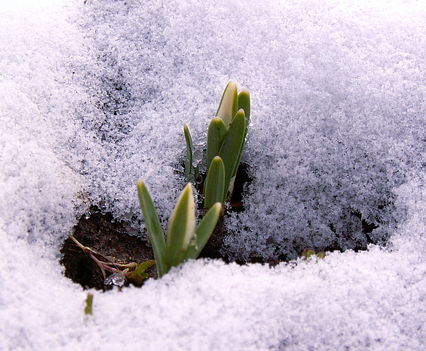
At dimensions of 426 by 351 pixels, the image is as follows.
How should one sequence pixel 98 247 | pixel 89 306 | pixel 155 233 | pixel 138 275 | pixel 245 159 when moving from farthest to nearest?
pixel 245 159 → pixel 98 247 → pixel 138 275 → pixel 155 233 → pixel 89 306

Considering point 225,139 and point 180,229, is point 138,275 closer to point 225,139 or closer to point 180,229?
point 180,229

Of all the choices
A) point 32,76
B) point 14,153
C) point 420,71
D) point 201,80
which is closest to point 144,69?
point 201,80

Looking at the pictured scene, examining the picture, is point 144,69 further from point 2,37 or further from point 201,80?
point 2,37

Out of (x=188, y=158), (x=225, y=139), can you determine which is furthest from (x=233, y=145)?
(x=188, y=158)

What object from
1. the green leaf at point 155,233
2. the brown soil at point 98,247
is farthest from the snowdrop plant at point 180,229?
the brown soil at point 98,247

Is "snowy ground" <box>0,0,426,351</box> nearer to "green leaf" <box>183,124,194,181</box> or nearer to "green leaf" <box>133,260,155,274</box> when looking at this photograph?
"green leaf" <box>183,124,194,181</box>

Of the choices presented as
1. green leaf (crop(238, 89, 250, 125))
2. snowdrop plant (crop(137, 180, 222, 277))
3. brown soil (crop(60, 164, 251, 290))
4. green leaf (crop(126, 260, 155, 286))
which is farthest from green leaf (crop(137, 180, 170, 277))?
green leaf (crop(238, 89, 250, 125))
